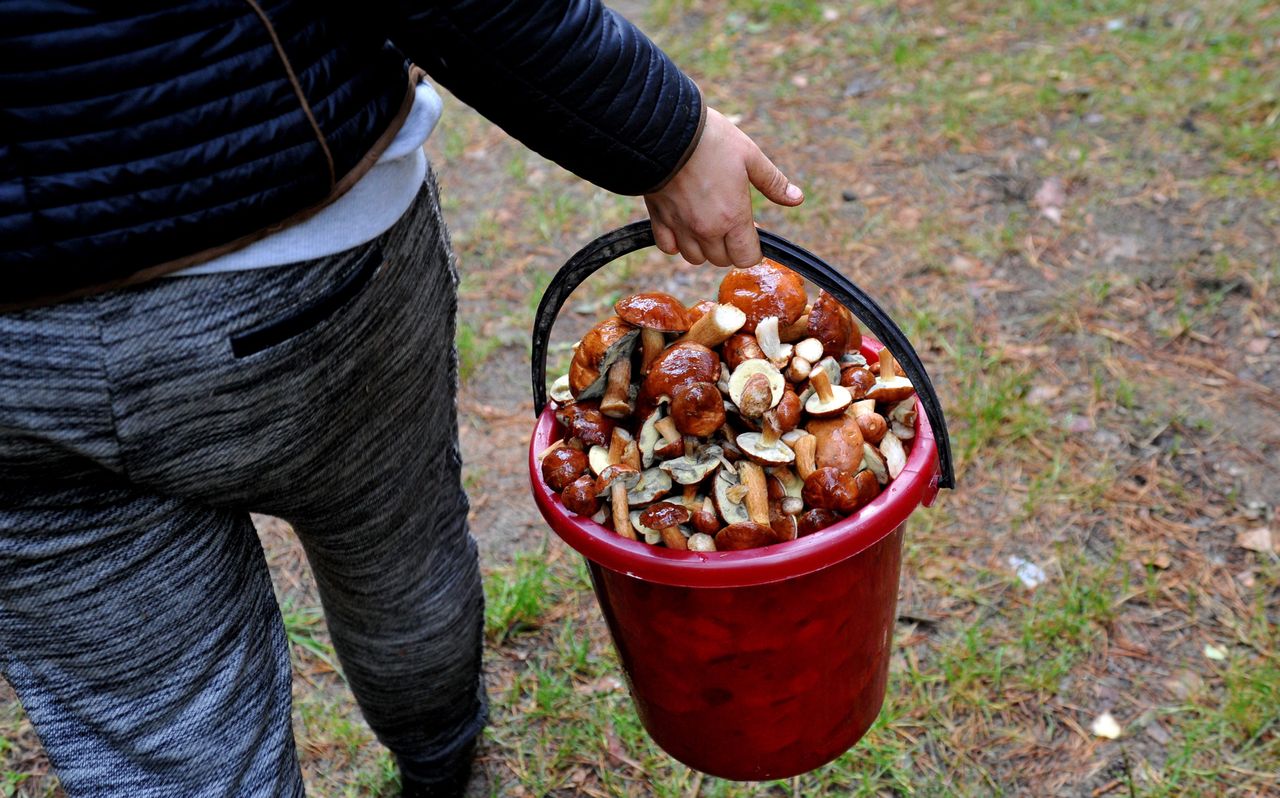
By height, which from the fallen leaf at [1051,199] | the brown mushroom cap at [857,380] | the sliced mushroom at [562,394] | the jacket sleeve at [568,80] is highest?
the jacket sleeve at [568,80]

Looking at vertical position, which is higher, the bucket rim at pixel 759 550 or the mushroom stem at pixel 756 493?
the mushroom stem at pixel 756 493

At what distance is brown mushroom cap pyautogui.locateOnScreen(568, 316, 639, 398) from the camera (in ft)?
5.37

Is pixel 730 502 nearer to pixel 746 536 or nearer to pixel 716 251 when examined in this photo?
pixel 746 536

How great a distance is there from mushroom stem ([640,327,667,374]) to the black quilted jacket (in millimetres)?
453

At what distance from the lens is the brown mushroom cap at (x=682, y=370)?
1.55m

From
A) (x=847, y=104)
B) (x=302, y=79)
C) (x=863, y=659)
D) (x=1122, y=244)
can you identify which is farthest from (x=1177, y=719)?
(x=847, y=104)

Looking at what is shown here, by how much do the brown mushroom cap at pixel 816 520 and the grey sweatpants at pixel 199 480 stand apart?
0.53 meters

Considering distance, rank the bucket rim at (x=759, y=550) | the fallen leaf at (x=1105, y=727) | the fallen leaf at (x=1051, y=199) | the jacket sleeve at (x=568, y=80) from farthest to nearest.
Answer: the fallen leaf at (x=1051, y=199), the fallen leaf at (x=1105, y=727), the bucket rim at (x=759, y=550), the jacket sleeve at (x=568, y=80)

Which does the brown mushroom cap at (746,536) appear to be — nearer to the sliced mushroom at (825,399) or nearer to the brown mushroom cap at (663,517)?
the brown mushroom cap at (663,517)

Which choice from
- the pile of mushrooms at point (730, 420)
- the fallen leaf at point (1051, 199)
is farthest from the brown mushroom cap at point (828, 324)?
the fallen leaf at point (1051, 199)

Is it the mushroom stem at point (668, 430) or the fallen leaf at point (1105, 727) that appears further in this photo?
the fallen leaf at point (1105, 727)

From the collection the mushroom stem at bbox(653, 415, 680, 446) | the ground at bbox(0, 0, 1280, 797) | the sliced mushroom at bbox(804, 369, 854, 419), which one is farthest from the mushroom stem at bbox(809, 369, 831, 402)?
the ground at bbox(0, 0, 1280, 797)

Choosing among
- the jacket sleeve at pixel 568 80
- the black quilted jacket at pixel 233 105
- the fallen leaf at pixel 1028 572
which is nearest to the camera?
the black quilted jacket at pixel 233 105

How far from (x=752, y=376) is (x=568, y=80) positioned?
22.1 inches
